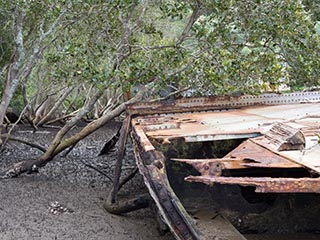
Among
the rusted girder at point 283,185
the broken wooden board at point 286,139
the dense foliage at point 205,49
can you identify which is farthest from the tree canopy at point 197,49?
the rusted girder at point 283,185

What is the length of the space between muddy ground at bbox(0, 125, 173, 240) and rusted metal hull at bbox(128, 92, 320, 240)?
4.43 ft

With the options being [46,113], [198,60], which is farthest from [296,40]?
[46,113]

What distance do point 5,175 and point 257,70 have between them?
15.6ft

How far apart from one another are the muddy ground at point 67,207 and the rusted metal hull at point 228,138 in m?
1.35

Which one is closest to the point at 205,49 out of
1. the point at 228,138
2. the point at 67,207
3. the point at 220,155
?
the point at 220,155

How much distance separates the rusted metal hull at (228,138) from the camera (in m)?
3.26

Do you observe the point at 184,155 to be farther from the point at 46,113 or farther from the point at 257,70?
the point at 46,113

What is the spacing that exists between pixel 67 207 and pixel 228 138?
3301 mm

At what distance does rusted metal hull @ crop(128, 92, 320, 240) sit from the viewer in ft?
10.7

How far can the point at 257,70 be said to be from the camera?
26.9 ft

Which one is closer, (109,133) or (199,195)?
(199,195)

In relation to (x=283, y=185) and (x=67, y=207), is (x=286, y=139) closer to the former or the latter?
(x=283, y=185)

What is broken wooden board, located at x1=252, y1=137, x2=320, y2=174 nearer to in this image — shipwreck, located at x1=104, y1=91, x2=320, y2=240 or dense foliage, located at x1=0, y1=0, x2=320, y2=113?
shipwreck, located at x1=104, y1=91, x2=320, y2=240

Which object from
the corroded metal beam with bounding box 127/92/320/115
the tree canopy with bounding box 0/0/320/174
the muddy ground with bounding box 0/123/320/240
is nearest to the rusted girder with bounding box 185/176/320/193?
the muddy ground with bounding box 0/123/320/240
